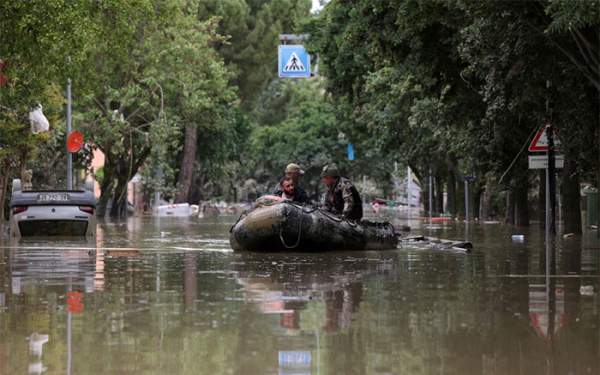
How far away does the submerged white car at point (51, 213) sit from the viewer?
92.7ft

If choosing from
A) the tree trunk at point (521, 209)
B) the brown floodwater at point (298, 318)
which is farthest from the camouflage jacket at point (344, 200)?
the tree trunk at point (521, 209)

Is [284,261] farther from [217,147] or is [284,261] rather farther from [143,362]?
[217,147]

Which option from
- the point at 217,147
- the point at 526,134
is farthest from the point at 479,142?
the point at 217,147

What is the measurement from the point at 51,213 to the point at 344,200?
9945 millimetres

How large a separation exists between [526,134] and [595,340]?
2161 centimetres

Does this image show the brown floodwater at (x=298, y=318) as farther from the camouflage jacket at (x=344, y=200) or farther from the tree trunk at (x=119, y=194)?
the tree trunk at (x=119, y=194)

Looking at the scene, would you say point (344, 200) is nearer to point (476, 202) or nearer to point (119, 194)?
point (476, 202)

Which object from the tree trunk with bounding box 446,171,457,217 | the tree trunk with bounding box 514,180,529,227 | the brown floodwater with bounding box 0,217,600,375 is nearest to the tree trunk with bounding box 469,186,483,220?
the tree trunk with bounding box 446,171,457,217

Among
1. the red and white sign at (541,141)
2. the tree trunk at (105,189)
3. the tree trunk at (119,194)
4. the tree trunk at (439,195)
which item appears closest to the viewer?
the red and white sign at (541,141)

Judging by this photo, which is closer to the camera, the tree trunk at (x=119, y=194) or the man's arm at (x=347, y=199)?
the man's arm at (x=347, y=199)

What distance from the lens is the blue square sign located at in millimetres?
33969

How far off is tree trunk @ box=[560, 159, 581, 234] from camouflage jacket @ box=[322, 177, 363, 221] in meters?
10.4

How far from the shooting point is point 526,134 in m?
29.6

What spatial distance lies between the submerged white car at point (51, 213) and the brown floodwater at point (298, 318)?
11275 mm
